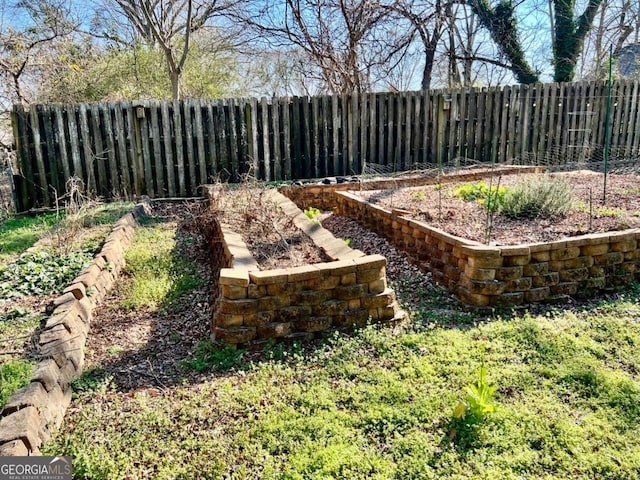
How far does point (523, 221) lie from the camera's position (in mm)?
4480

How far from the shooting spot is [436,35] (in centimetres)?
1201

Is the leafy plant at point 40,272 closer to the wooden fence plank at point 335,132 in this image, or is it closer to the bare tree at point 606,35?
the wooden fence plank at point 335,132

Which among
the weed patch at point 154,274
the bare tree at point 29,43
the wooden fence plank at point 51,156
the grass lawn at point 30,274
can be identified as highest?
the bare tree at point 29,43

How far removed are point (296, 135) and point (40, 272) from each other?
4942mm

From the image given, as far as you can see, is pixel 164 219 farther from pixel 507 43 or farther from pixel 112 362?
pixel 507 43

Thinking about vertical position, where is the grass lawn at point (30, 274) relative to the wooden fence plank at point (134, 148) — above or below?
below

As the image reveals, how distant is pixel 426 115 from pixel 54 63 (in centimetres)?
827

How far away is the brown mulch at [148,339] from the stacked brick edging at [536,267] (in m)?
1.98

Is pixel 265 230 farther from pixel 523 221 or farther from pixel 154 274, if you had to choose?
pixel 523 221

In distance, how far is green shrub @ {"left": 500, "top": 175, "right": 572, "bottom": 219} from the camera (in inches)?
180

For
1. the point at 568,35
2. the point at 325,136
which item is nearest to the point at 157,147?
the point at 325,136

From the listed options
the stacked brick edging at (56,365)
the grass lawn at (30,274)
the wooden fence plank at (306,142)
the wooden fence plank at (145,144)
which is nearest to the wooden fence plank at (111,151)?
the wooden fence plank at (145,144)

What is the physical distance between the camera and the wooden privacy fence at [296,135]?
682cm

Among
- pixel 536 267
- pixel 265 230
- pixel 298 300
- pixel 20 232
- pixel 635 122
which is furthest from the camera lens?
pixel 635 122
